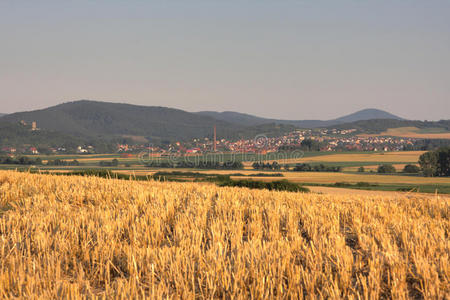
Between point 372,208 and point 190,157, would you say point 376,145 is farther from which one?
point 372,208

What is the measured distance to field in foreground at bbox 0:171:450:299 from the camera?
504 cm

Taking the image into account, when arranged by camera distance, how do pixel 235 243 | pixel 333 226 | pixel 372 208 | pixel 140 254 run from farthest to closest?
pixel 372 208, pixel 333 226, pixel 235 243, pixel 140 254

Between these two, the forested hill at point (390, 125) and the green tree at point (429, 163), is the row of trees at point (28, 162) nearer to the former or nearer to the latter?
the green tree at point (429, 163)

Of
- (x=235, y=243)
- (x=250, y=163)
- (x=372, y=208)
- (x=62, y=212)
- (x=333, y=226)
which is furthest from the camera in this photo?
(x=250, y=163)

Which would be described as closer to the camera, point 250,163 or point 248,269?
point 248,269

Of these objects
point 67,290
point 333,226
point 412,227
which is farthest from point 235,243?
point 412,227

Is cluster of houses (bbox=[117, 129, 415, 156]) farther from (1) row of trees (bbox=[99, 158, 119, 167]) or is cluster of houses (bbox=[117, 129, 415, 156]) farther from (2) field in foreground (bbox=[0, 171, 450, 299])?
(2) field in foreground (bbox=[0, 171, 450, 299])

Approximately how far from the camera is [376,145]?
403ft

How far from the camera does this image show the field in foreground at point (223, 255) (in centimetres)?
504

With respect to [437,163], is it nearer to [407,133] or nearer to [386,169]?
[386,169]

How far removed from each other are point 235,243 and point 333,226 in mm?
2170

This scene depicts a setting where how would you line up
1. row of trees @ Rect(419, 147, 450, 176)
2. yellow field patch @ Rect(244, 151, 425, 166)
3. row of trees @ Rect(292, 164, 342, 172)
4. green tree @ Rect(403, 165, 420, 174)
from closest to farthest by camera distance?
row of trees @ Rect(419, 147, 450, 176)
green tree @ Rect(403, 165, 420, 174)
row of trees @ Rect(292, 164, 342, 172)
yellow field patch @ Rect(244, 151, 425, 166)

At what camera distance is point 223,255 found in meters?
6.10

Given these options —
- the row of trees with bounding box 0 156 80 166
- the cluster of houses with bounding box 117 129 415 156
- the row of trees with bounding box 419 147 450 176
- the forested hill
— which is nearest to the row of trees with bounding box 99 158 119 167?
the row of trees with bounding box 0 156 80 166
